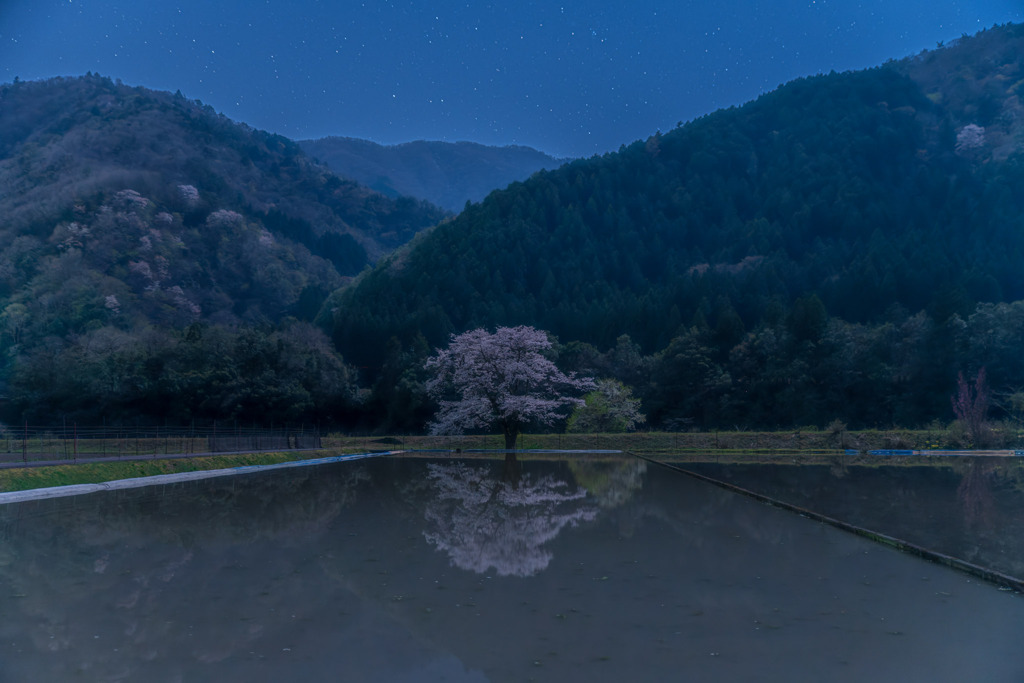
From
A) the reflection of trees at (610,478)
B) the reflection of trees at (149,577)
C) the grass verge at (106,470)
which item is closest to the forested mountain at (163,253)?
the grass verge at (106,470)

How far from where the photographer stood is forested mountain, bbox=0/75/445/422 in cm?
5134

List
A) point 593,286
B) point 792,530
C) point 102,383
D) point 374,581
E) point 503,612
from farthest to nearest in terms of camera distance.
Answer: point 593,286 < point 102,383 < point 792,530 < point 374,581 < point 503,612

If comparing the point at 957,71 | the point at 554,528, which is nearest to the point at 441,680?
the point at 554,528

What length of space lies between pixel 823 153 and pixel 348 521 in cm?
11126

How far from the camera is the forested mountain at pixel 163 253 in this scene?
5134cm

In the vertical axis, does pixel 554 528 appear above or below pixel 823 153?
below

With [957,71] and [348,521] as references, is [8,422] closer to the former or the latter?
[348,521]

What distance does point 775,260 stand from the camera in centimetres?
8931

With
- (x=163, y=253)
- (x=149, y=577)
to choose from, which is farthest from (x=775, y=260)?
(x=149, y=577)

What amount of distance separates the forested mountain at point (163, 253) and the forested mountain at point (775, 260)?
13786 mm

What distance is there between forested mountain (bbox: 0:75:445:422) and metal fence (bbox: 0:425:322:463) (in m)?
4.44

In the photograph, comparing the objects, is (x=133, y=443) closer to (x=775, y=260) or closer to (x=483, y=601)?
(x=483, y=601)

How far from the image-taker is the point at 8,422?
5044cm

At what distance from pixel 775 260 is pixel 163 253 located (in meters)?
77.1
